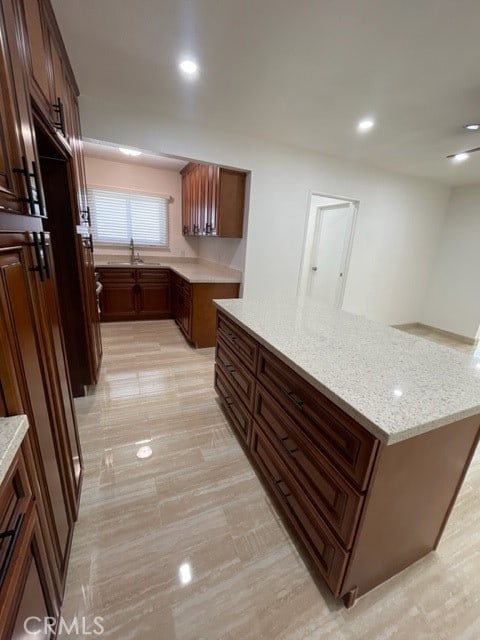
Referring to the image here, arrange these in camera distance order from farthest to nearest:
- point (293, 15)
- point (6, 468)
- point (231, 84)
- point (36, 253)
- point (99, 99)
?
point (99, 99)
point (231, 84)
point (293, 15)
point (36, 253)
point (6, 468)

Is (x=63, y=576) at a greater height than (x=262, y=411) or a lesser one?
lesser

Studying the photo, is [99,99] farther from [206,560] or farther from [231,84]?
[206,560]

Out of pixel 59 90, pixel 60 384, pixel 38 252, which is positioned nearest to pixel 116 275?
pixel 59 90

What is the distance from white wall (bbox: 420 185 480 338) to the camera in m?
4.32

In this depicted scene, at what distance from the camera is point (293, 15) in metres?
1.43

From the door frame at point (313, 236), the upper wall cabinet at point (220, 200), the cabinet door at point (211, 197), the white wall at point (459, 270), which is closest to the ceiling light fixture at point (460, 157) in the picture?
the door frame at point (313, 236)

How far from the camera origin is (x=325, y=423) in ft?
3.22

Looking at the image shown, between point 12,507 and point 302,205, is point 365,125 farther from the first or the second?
point 12,507

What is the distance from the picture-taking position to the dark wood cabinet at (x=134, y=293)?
4.09 metres

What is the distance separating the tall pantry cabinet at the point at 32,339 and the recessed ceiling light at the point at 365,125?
2490 millimetres

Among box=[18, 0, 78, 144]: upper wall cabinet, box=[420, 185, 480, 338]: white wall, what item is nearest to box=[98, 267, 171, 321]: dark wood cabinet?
box=[18, 0, 78, 144]: upper wall cabinet

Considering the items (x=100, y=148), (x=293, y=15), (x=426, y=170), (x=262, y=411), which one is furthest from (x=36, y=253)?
(x=426, y=170)

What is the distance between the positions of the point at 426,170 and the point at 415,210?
67 centimetres

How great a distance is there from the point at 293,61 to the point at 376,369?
209 centimetres
